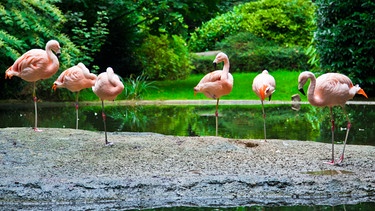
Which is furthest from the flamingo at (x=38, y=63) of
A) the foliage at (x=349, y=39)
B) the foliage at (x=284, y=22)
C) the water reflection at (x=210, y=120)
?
the foliage at (x=284, y=22)

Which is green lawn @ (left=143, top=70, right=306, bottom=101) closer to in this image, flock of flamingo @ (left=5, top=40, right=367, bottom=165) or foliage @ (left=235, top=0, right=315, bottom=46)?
foliage @ (left=235, top=0, right=315, bottom=46)

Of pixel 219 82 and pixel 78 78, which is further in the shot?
pixel 78 78

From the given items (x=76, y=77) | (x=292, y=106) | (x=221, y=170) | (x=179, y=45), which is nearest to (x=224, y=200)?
(x=221, y=170)

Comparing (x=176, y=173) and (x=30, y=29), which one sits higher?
(x=30, y=29)

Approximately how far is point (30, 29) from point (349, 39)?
6.84m

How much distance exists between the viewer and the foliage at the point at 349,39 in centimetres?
1473

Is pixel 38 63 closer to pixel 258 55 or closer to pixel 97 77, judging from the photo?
pixel 97 77

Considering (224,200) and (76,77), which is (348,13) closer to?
(76,77)

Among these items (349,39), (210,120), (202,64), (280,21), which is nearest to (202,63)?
(202,64)

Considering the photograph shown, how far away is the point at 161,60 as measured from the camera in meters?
19.5

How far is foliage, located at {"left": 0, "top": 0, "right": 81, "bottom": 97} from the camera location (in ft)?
40.1

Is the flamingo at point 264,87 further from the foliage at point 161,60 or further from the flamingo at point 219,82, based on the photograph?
the foliage at point 161,60

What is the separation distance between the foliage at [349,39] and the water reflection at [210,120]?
2.18 m

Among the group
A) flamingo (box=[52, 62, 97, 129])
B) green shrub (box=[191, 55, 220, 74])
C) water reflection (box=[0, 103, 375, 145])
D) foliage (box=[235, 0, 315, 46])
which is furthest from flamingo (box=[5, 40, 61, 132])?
foliage (box=[235, 0, 315, 46])
